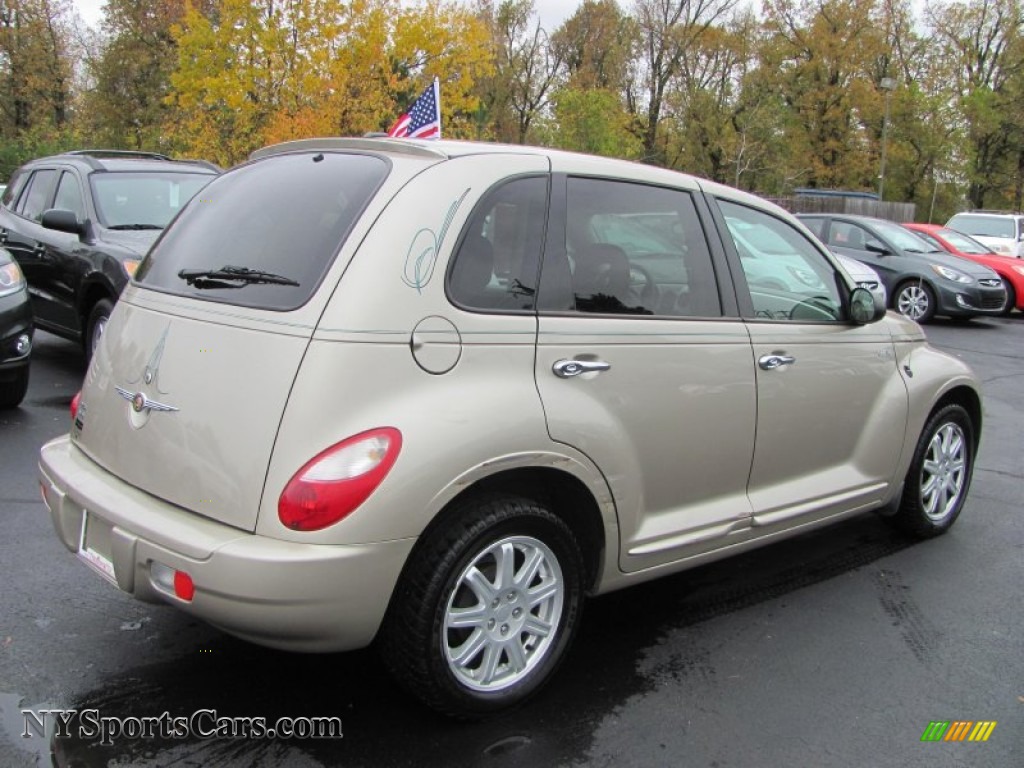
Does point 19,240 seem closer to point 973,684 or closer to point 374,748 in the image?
point 374,748

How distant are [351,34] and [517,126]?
3413 cm

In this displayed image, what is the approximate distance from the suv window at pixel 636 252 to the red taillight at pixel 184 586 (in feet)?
4.80

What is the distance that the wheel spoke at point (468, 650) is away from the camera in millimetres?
2709

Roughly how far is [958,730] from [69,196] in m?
7.59

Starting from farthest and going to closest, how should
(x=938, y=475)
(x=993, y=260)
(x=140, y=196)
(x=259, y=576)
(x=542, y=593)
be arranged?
(x=993, y=260), (x=140, y=196), (x=938, y=475), (x=542, y=593), (x=259, y=576)

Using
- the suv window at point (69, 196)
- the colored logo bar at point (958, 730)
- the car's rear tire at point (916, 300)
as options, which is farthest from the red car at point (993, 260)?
the colored logo bar at point (958, 730)

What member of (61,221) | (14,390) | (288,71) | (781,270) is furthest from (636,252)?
(288,71)

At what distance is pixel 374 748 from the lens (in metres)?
2.67

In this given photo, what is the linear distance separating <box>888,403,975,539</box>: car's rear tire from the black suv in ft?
17.4

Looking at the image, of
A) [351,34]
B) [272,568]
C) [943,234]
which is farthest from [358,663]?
[351,34]

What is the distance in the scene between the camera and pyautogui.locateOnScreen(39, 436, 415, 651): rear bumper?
2.35m

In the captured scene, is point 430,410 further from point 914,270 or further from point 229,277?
point 914,270

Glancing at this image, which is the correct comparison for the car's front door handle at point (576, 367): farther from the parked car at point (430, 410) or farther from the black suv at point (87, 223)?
the black suv at point (87, 223)

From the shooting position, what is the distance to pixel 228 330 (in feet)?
8.72
